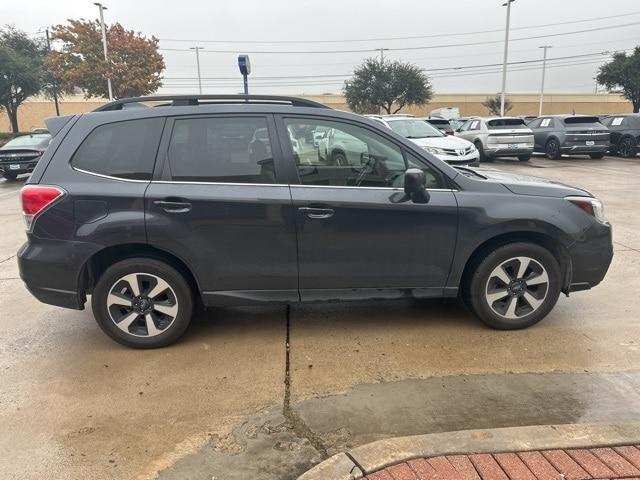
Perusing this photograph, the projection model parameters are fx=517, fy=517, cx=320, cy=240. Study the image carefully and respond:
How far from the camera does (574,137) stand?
1816cm

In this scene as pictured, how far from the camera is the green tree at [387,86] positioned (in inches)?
1684

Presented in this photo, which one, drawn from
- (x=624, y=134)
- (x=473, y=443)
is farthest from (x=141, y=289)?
(x=624, y=134)

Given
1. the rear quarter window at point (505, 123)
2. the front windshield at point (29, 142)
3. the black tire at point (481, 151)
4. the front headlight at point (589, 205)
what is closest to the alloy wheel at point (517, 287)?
the front headlight at point (589, 205)

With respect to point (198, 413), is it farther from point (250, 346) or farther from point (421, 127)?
point (421, 127)

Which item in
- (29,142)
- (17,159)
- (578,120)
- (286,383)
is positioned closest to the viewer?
(286,383)

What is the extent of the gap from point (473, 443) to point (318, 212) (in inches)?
72.9

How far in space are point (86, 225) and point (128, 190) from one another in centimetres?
39

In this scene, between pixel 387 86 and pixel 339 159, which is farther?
pixel 387 86

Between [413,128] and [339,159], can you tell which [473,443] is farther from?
[413,128]

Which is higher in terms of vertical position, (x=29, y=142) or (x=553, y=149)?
(x=29, y=142)

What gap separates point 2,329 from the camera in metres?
4.49

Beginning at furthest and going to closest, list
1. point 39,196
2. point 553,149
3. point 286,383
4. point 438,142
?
point 553,149 < point 438,142 < point 39,196 < point 286,383

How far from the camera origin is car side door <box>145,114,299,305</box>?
3713mm

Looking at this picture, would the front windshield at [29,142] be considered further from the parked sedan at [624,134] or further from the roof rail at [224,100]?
the parked sedan at [624,134]
